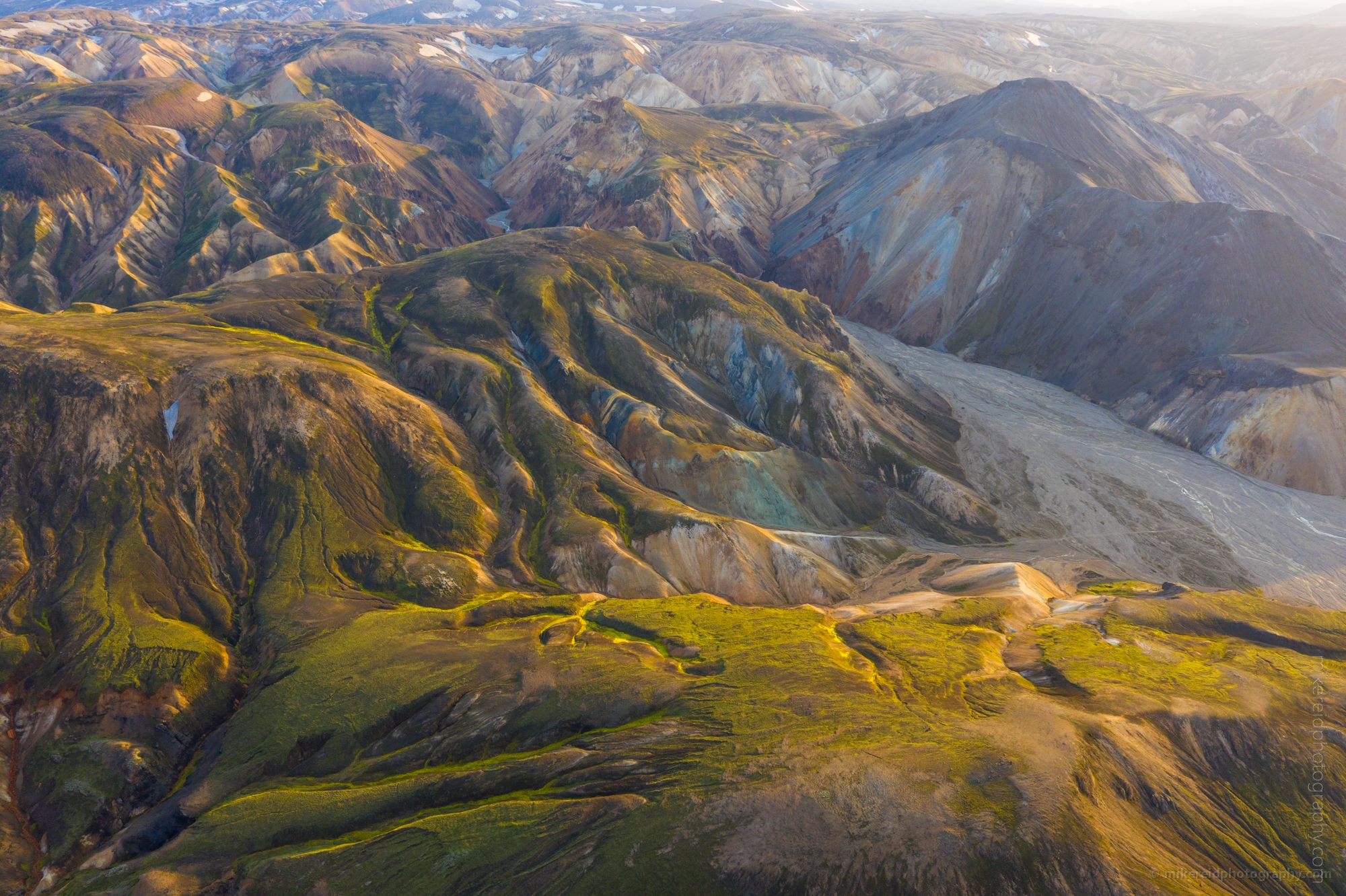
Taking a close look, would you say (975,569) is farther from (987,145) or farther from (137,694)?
(987,145)

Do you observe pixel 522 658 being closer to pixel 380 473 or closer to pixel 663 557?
pixel 663 557

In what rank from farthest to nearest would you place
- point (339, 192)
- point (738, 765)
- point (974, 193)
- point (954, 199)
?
point (339, 192) < point (954, 199) < point (974, 193) < point (738, 765)

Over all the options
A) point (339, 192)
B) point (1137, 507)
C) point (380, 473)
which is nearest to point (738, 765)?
point (380, 473)

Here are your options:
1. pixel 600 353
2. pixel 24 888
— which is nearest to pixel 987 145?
pixel 600 353

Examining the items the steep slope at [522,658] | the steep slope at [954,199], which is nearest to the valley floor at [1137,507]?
the steep slope at [522,658]

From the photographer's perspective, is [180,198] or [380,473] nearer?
[380,473]

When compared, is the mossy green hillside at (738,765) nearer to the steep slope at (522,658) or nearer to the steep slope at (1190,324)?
the steep slope at (522,658)
